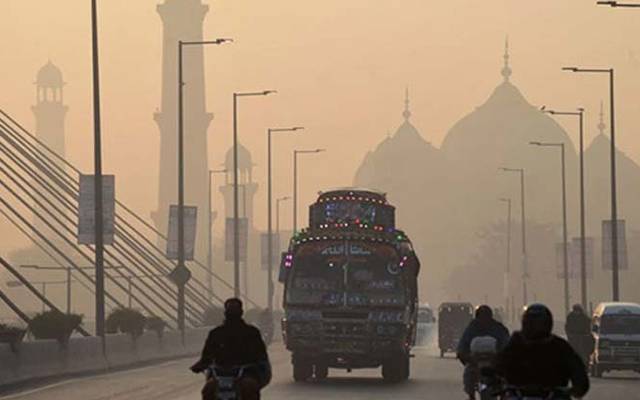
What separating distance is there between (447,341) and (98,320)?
2679 centimetres

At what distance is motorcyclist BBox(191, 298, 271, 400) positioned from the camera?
23.8 meters

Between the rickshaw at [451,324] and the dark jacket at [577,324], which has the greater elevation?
the dark jacket at [577,324]

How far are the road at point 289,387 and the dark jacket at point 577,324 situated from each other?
124 cm

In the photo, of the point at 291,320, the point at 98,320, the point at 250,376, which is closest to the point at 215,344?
the point at 250,376

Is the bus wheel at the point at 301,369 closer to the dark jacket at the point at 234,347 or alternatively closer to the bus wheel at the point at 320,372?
the bus wheel at the point at 320,372

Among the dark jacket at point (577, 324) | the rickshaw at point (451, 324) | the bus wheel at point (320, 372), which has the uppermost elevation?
the dark jacket at point (577, 324)

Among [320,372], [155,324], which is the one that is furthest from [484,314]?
[155,324]

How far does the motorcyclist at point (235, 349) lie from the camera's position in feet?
78.2

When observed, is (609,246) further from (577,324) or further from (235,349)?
(235,349)

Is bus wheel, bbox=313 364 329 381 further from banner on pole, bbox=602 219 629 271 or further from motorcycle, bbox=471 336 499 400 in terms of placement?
banner on pole, bbox=602 219 629 271

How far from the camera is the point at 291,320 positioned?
45.7 m

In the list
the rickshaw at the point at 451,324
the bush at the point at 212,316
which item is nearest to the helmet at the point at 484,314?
the rickshaw at the point at 451,324

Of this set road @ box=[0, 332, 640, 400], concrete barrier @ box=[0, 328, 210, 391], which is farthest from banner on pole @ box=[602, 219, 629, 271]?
road @ box=[0, 332, 640, 400]

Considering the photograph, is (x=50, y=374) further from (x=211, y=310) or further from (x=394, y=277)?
(x=211, y=310)
